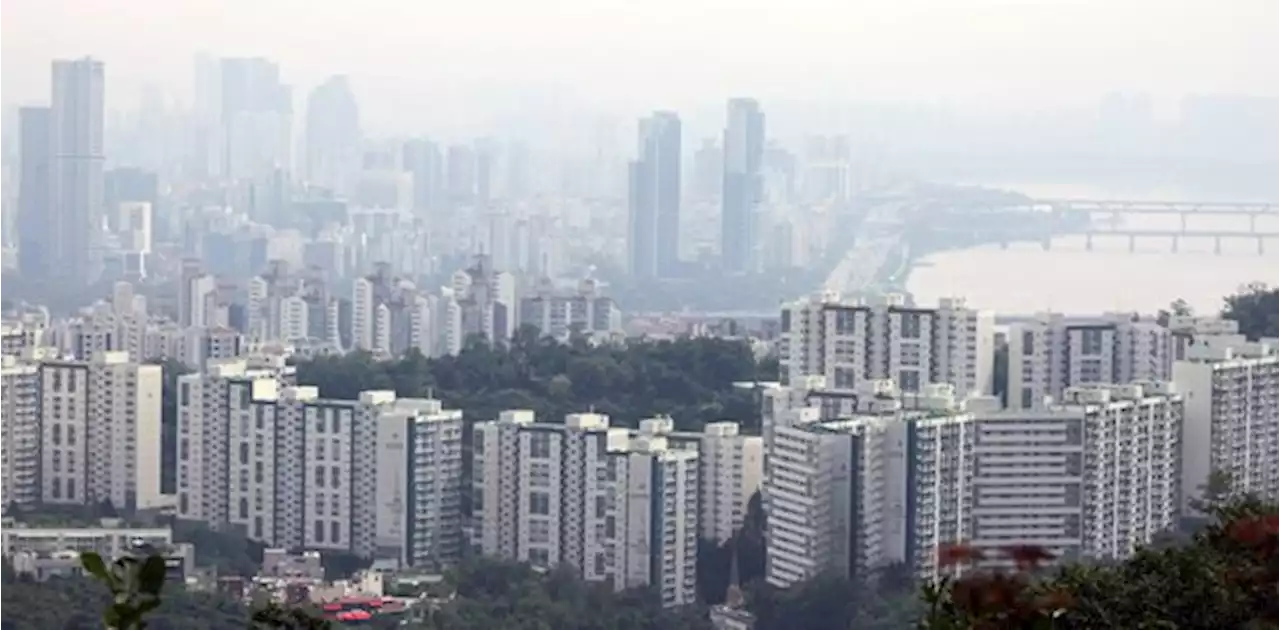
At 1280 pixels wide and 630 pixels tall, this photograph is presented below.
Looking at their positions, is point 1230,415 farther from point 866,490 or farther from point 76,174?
point 76,174

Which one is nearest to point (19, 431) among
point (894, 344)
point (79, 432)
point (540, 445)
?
point (79, 432)

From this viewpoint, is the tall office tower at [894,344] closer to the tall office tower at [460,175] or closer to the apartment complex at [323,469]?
the apartment complex at [323,469]

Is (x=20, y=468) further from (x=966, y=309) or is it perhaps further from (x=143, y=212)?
(x=143, y=212)

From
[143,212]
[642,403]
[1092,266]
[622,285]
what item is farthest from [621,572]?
[143,212]

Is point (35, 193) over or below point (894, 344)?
over

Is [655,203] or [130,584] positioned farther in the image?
[655,203]

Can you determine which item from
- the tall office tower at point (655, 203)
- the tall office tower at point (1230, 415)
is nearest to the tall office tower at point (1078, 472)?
the tall office tower at point (1230, 415)

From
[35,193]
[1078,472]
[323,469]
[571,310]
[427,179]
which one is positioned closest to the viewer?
[1078,472]
